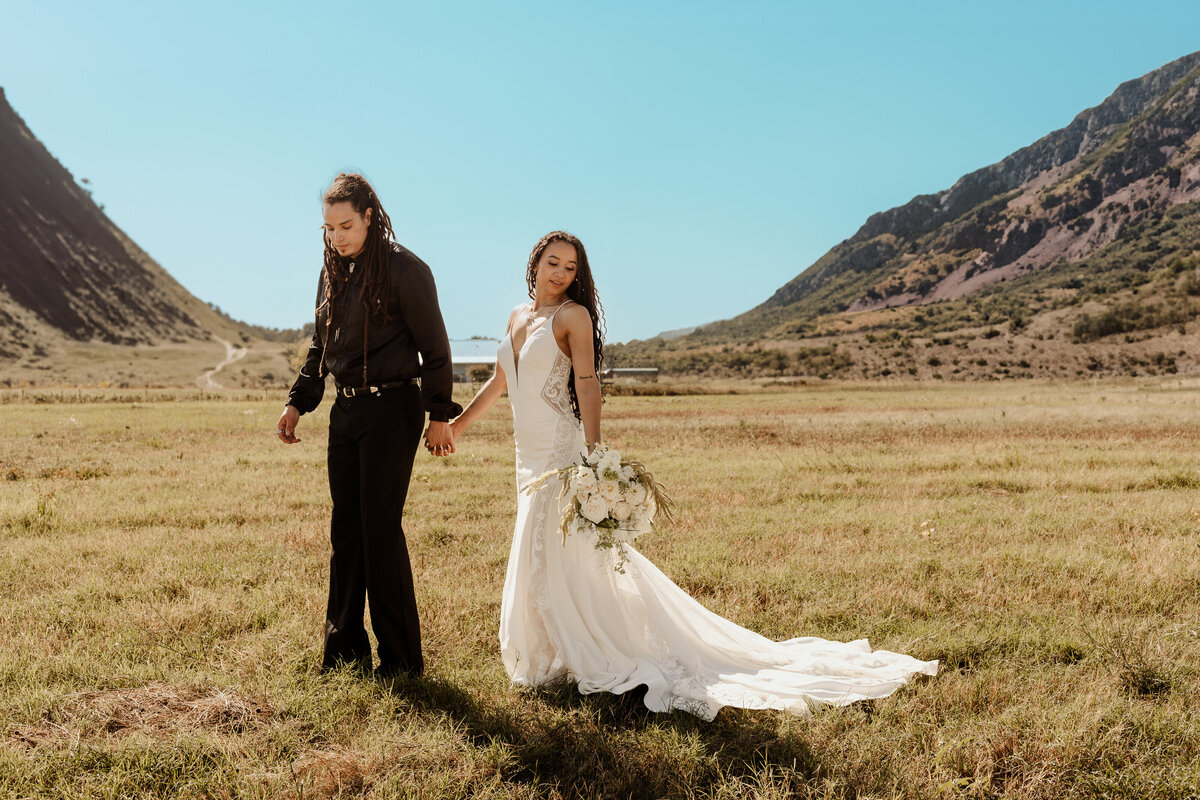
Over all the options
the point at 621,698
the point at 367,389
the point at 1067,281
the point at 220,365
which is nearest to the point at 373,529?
the point at 367,389

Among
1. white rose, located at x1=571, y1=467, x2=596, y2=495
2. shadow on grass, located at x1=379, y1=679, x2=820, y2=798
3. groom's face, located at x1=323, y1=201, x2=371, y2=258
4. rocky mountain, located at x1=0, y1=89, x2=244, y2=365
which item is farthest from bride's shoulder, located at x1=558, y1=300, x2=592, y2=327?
rocky mountain, located at x1=0, y1=89, x2=244, y2=365

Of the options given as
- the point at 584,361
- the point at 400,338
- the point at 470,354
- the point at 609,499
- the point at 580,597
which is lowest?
the point at 580,597

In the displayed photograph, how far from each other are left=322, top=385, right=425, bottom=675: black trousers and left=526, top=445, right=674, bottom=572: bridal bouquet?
3.43 ft

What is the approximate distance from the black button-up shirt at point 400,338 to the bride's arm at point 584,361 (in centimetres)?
77

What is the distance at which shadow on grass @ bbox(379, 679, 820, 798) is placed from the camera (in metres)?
3.42

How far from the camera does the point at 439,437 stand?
179 inches

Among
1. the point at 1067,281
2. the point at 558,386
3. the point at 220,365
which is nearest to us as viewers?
the point at 558,386

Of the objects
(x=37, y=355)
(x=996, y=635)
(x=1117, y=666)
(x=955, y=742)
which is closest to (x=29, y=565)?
(x=955, y=742)

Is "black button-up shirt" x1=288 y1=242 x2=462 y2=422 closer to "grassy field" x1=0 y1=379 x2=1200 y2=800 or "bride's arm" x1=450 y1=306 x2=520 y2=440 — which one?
"bride's arm" x1=450 y1=306 x2=520 y2=440

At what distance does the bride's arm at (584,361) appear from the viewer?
4.48m

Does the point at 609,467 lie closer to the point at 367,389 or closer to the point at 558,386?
the point at 558,386

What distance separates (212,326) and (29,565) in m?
151

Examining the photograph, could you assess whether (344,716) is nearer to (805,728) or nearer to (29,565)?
(805,728)

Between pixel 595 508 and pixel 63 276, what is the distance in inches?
5327
